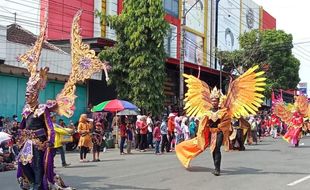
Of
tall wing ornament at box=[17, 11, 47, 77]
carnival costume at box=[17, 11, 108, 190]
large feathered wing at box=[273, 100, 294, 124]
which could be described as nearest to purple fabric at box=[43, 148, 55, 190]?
carnival costume at box=[17, 11, 108, 190]

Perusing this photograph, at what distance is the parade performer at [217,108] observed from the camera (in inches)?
481

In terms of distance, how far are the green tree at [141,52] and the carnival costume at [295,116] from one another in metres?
6.06

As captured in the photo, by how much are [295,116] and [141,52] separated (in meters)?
7.79

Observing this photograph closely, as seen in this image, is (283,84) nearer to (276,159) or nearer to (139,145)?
(139,145)

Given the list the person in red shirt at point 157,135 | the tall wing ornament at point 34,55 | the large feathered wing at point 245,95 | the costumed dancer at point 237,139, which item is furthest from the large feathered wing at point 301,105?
the tall wing ornament at point 34,55

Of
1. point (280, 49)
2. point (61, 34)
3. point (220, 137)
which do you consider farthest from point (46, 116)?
point (280, 49)

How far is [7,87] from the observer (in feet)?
71.6

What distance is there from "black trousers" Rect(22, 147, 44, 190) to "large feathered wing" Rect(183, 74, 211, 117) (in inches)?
235

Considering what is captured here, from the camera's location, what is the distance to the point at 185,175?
1202 cm

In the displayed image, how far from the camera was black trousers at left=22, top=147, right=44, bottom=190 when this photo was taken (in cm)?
824

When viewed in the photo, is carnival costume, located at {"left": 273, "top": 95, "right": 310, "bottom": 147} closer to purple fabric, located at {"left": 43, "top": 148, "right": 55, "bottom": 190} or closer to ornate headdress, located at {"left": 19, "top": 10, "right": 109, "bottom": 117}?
ornate headdress, located at {"left": 19, "top": 10, "right": 109, "bottom": 117}

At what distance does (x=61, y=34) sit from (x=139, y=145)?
11890 mm

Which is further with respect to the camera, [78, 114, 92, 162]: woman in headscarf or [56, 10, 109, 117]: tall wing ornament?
[78, 114, 92, 162]: woman in headscarf

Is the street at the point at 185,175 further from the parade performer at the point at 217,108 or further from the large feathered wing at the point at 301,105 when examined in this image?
the large feathered wing at the point at 301,105
